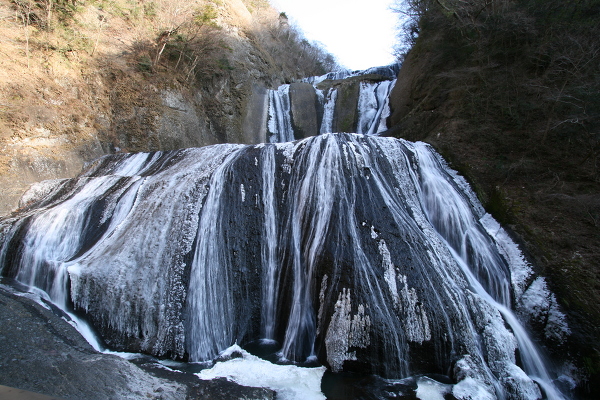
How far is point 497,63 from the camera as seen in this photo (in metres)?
8.16

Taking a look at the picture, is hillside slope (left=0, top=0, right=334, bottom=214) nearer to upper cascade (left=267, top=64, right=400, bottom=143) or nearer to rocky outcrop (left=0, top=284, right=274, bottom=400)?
upper cascade (left=267, top=64, right=400, bottom=143)

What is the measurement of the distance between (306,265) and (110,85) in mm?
9958

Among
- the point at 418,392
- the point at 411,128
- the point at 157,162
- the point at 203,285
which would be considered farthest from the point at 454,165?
the point at 157,162

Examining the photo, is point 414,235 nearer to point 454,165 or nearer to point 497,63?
point 454,165

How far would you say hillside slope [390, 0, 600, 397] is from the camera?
4641 mm

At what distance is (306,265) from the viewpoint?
4.99 meters

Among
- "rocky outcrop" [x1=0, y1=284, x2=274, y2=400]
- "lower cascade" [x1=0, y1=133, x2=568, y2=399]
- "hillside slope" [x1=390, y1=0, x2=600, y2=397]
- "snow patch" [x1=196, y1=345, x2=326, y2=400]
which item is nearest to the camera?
"rocky outcrop" [x1=0, y1=284, x2=274, y2=400]

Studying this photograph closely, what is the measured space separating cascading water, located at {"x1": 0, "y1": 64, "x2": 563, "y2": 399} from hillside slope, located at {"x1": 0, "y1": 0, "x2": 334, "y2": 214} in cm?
295

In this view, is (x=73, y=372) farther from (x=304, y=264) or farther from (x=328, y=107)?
(x=328, y=107)

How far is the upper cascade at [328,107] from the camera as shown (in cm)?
1362

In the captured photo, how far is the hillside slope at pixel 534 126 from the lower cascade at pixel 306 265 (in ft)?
1.40

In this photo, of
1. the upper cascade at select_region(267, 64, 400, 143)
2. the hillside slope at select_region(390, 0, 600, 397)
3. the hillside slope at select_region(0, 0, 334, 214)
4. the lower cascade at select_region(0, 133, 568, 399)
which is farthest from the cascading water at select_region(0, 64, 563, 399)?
the upper cascade at select_region(267, 64, 400, 143)

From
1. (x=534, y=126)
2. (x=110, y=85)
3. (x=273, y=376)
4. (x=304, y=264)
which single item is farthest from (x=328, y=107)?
(x=273, y=376)

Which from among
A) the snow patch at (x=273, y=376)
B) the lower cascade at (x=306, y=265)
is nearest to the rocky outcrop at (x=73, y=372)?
the snow patch at (x=273, y=376)
